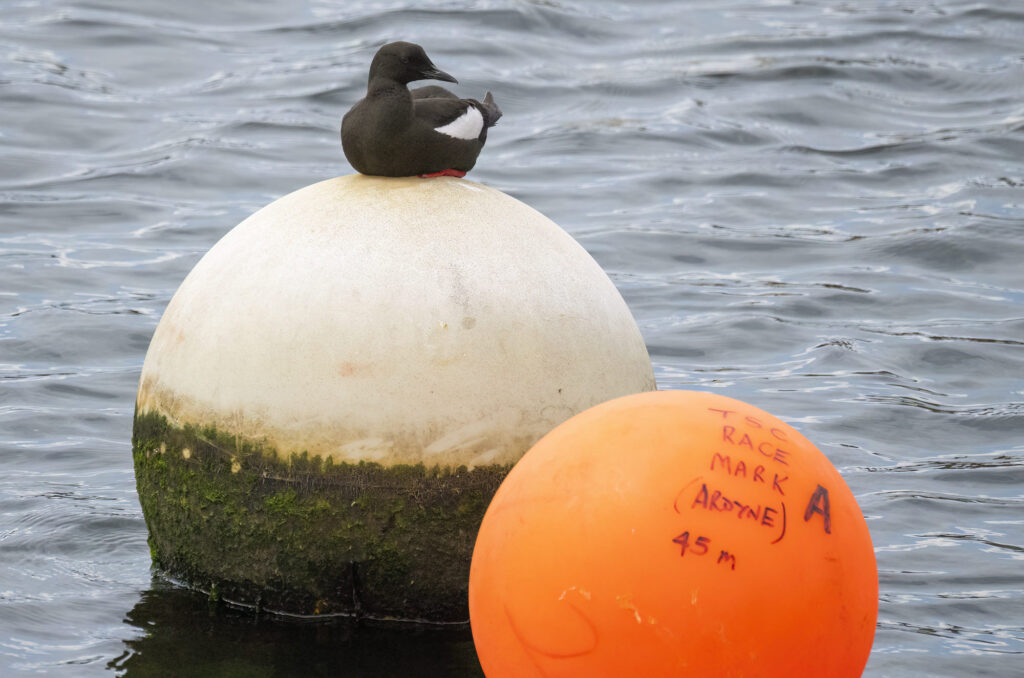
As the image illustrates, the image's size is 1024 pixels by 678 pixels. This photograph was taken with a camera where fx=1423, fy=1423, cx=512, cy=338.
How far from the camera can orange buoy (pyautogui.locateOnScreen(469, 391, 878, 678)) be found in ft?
12.3

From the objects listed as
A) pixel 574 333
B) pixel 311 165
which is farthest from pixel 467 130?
pixel 311 165

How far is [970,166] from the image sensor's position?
1470 centimetres

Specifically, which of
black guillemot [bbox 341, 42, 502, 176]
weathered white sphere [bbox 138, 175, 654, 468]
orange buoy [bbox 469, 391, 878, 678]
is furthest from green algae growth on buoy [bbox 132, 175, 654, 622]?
orange buoy [bbox 469, 391, 878, 678]

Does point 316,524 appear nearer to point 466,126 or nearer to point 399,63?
point 466,126

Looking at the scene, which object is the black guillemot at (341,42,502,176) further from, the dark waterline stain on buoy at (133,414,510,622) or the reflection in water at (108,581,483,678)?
the reflection in water at (108,581,483,678)

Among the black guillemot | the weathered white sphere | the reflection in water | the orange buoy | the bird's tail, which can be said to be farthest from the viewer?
the bird's tail

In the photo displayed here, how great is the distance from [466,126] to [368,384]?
1.19 meters

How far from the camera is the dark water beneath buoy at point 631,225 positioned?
5.76m

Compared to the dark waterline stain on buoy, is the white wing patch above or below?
above

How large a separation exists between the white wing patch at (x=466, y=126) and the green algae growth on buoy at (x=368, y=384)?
249mm

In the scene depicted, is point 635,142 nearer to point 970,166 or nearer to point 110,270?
point 970,166

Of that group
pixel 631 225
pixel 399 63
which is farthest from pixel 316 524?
pixel 631 225

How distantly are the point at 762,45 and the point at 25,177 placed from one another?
9.73 meters

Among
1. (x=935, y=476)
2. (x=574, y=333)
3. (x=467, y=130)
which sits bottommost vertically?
(x=935, y=476)
